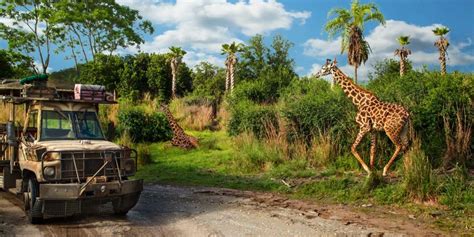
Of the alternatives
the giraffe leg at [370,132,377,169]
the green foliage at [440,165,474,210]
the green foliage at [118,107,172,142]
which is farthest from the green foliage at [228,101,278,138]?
the green foliage at [440,165,474,210]

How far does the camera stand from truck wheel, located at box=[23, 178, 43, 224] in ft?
26.5

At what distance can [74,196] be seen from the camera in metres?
7.88

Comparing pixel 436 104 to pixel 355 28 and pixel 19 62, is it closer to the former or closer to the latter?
pixel 355 28

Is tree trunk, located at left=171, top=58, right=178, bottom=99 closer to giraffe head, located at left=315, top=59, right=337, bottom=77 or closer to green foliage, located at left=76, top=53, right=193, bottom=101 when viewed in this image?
green foliage, located at left=76, top=53, right=193, bottom=101

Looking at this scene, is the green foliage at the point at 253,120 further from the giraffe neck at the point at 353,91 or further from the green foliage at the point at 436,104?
the green foliage at the point at 436,104

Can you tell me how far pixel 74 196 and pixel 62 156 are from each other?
30.9 inches

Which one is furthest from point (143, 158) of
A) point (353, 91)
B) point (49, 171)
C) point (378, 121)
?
point (49, 171)

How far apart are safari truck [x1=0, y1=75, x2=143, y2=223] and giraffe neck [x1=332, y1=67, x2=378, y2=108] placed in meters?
6.52

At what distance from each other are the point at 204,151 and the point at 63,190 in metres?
10.9

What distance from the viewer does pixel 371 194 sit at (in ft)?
34.4

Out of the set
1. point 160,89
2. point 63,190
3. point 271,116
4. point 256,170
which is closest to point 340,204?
point 256,170

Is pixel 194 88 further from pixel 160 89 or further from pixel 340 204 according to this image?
pixel 340 204

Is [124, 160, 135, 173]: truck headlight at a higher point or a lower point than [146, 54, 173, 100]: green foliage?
lower

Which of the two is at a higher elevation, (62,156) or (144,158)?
(62,156)
